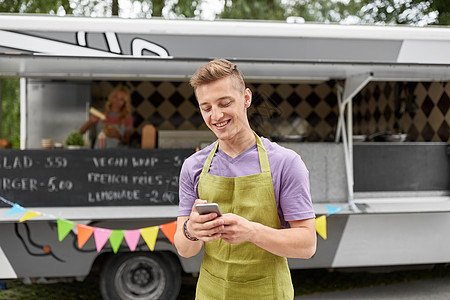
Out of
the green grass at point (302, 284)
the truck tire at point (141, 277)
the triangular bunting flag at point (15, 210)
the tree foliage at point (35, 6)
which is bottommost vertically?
the green grass at point (302, 284)

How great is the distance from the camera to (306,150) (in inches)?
191

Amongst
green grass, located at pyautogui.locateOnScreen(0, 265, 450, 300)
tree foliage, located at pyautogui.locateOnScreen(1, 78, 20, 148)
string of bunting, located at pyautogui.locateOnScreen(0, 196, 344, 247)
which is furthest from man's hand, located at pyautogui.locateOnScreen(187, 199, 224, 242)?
tree foliage, located at pyautogui.locateOnScreen(1, 78, 20, 148)

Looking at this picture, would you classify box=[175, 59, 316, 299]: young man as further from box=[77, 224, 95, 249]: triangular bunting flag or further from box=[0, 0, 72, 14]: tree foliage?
box=[0, 0, 72, 14]: tree foliage

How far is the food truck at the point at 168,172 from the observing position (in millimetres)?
4016

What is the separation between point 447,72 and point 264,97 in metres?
3.12

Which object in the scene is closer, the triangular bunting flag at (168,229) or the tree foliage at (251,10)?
the triangular bunting flag at (168,229)

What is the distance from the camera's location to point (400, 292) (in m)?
5.44

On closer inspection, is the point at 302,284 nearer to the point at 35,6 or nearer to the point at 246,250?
the point at 246,250

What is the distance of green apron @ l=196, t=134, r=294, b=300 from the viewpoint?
1676 millimetres

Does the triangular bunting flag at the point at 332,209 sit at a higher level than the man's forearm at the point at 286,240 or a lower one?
lower

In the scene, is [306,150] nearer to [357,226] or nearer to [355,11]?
[357,226]

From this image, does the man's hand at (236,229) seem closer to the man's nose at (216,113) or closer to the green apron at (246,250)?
the green apron at (246,250)

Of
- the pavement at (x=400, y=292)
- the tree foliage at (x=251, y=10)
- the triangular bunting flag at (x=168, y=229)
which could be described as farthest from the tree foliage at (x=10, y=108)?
the pavement at (x=400, y=292)

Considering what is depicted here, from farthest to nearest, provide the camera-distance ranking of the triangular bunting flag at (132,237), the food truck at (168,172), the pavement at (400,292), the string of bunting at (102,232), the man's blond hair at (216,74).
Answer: the pavement at (400,292)
the triangular bunting flag at (132,237)
the string of bunting at (102,232)
the food truck at (168,172)
the man's blond hair at (216,74)
